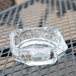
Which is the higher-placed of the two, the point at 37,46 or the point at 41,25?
the point at 41,25

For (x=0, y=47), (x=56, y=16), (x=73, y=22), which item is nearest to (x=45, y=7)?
(x=56, y=16)

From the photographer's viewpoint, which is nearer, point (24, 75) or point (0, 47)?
point (24, 75)

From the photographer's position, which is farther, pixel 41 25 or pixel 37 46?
pixel 41 25

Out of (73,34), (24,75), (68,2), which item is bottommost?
(24,75)

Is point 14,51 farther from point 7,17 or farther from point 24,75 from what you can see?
point 7,17
